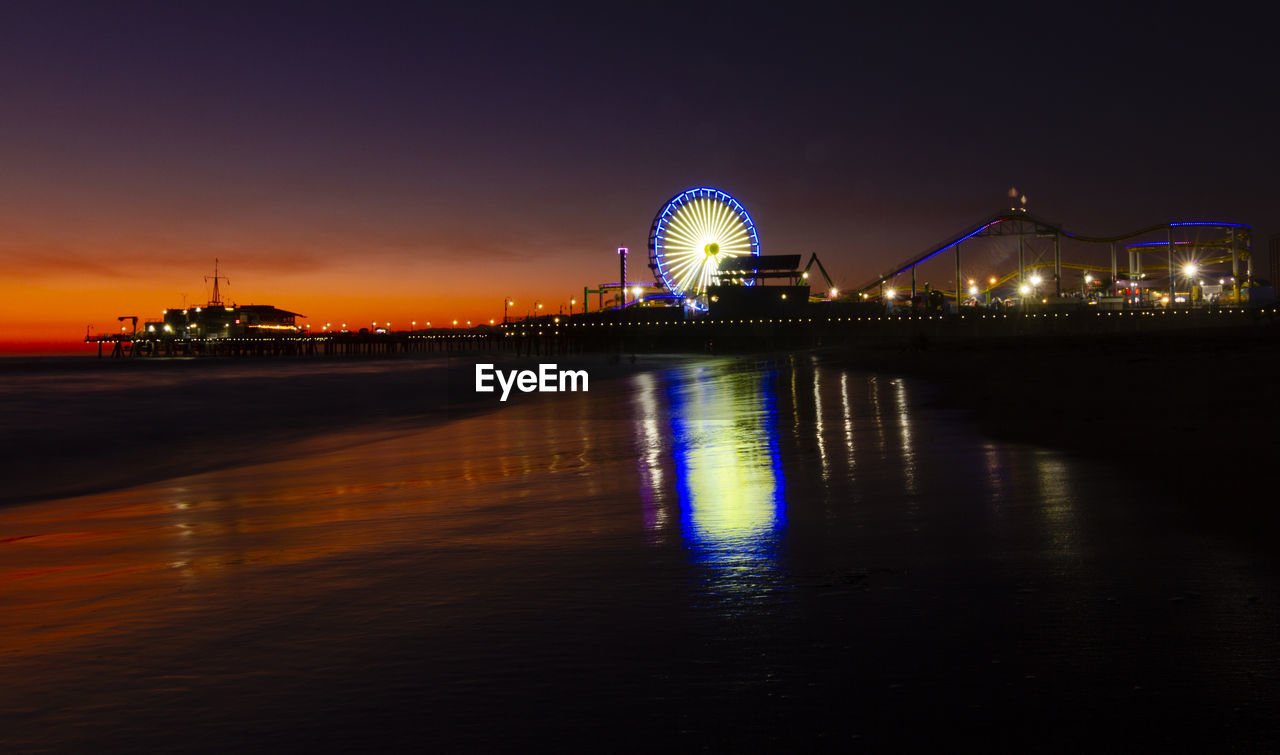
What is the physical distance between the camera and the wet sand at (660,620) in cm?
258

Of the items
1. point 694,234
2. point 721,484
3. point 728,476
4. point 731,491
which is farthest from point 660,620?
point 694,234

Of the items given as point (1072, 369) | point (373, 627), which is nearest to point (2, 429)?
point (373, 627)

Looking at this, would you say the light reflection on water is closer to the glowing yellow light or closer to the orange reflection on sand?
the orange reflection on sand

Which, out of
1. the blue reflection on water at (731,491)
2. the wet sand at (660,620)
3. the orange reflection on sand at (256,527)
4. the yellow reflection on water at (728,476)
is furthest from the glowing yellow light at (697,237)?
the wet sand at (660,620)

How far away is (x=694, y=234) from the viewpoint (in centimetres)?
9188

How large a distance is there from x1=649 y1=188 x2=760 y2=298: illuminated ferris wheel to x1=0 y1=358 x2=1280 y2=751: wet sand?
280 feet

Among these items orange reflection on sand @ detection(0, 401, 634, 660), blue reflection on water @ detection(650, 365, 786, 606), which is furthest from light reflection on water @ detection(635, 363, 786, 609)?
orange reflection on sand @ detection(0, 401, 634, 660)

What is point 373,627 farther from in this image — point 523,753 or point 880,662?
point 880,662

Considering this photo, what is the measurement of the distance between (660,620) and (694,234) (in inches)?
3545

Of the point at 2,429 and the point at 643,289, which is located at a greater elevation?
the point at 643,289

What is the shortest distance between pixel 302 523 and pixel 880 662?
4.88 metres

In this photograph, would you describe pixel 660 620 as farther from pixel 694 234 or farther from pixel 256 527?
pixel 694 234

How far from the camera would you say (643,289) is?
465 ft

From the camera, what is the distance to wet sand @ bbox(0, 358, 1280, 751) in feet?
8.46
